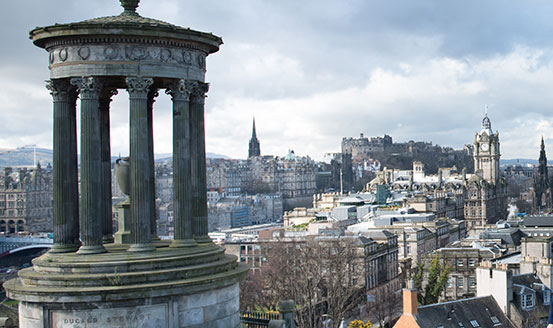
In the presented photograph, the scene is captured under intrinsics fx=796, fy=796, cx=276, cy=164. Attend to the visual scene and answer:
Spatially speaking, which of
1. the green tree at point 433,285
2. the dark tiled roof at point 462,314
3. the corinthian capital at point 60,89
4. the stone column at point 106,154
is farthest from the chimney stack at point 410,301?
the corinthian capital at point 60,89

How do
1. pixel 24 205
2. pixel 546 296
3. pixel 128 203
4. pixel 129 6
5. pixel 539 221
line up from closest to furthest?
1. pixel 128 203
2. pixel 129 6
3. pixel 546 296
4. pixel 539 221
5. pixel 24 205

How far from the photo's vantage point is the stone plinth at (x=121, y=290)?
16.0 meters

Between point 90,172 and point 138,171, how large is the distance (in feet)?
3.24

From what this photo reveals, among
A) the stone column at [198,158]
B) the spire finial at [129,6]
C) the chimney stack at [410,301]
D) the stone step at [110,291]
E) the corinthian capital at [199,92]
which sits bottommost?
the chimney stack at [410,301]

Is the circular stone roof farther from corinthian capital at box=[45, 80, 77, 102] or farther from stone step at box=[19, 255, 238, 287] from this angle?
stone step at box=[19, 255, 238, 287]

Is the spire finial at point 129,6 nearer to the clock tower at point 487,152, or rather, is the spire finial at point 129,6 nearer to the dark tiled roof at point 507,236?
the dark tiled roof at point 507,236

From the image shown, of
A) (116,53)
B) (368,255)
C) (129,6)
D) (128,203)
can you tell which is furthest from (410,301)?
(368,255)

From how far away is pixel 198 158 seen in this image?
1830cm

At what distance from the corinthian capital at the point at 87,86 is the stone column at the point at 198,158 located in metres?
2.25

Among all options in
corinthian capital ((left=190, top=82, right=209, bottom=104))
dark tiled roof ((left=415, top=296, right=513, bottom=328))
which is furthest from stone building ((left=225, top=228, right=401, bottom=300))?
corinthian capital ((left=190, top=82, right=209, bottom=104))

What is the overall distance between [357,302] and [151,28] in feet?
152

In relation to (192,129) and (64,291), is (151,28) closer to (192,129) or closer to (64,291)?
(192,129)

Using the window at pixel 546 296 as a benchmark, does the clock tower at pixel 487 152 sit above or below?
above

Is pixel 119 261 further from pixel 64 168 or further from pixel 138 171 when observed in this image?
pixel 64 168
